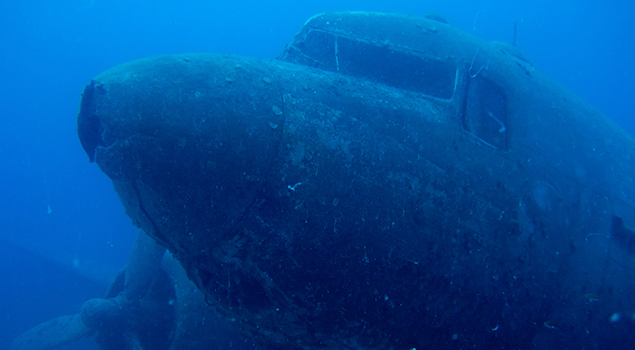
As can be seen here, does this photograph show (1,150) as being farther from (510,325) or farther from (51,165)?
(510,325)

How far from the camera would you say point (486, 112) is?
3598 mm

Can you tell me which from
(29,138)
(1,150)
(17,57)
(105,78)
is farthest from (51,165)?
(105,78)

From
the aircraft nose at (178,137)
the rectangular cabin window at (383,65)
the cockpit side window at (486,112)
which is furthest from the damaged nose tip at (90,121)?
the cockpit side window at (486,112)

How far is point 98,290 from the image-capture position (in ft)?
56.5

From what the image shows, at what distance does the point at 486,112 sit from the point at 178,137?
325 cm

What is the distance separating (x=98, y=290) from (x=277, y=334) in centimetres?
1950

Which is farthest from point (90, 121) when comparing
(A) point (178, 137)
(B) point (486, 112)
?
(B) point (486, 112)

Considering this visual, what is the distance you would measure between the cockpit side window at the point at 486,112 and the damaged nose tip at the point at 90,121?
122 inches

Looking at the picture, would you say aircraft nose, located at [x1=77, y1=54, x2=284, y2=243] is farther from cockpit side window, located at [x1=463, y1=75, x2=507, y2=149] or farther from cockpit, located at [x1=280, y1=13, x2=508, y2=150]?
cockpit side window, located at [x1=463, y1=75, x2=507, y2=149]

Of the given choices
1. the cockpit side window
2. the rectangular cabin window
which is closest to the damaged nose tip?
the rectangular cabin window

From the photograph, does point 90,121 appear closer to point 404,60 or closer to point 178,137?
point 178,137

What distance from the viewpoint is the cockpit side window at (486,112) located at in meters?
3.33

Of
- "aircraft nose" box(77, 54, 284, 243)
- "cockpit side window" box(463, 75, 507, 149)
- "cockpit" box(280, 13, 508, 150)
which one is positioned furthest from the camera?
"cockpit" box(280, 13, 508, 150)

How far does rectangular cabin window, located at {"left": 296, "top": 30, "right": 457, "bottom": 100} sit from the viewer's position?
3641 millimetres
